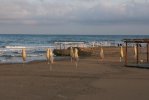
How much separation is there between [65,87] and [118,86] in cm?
215

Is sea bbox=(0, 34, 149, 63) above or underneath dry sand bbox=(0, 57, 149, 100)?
underneath

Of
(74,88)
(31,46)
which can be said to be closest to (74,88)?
(74,88)

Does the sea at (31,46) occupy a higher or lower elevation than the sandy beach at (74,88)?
lower

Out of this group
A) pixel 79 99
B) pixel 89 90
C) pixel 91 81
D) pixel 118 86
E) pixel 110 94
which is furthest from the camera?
pixel 91 81

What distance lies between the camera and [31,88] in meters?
16.2

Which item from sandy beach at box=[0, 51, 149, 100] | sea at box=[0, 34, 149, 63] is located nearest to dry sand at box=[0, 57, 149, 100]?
sandy beach at box=[0, 51, 149, 100]

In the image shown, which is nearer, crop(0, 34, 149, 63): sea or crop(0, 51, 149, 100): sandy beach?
crop(0, 51, 149, 100): sandy beach

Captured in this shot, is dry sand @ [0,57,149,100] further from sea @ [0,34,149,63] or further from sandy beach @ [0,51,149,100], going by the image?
sea @ [0,34,149,63]

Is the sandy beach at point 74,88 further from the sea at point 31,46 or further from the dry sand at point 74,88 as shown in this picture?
the sea at point 31,46

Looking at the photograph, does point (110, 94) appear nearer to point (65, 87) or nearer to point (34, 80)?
point (65, 87)

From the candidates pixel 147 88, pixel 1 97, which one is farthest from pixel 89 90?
pixel 1 97

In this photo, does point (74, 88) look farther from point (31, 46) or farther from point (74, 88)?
Result: point (31, 46)

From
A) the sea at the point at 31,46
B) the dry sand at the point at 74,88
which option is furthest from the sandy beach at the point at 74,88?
the sea at the point at 31,46

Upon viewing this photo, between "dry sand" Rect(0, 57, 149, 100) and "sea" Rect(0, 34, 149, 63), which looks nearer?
"dry sand" Rect(0, 57, 149, 100)
